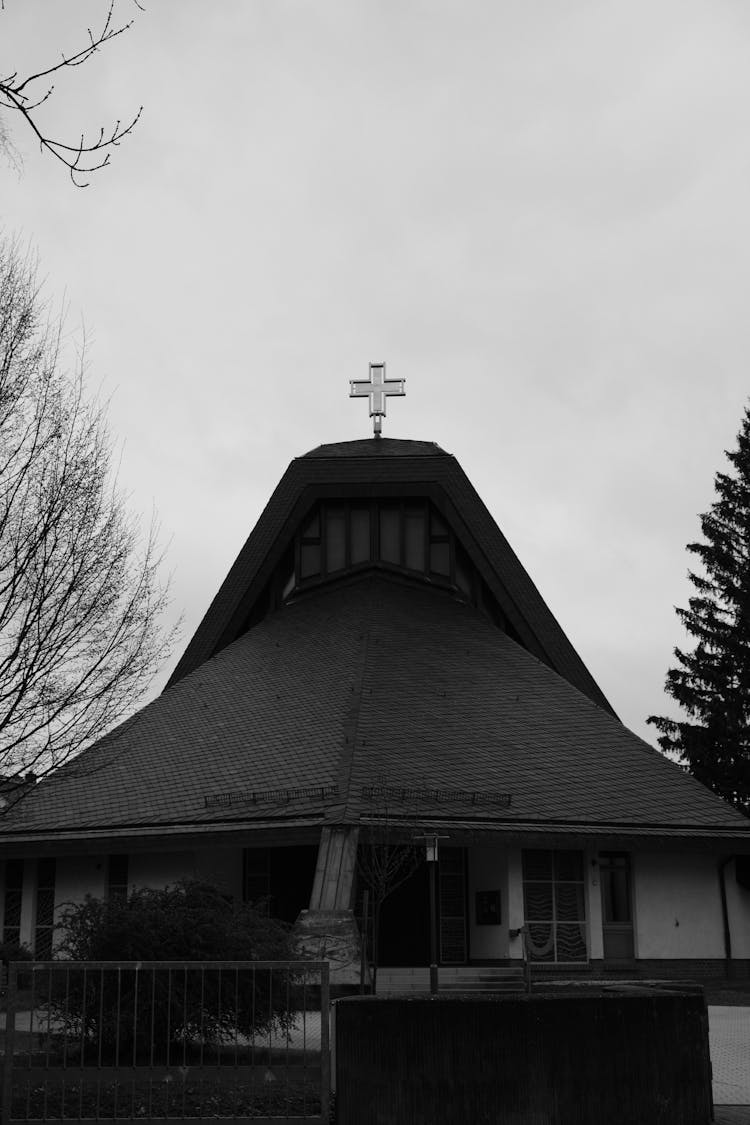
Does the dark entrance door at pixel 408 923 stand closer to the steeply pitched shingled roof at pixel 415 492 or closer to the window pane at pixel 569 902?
the window pane at pixel 569 902

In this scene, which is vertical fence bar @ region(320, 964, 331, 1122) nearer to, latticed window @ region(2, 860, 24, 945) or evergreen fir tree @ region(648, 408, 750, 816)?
latticed window @ region(2, 860, 24, 945)

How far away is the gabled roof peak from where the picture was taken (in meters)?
34.9

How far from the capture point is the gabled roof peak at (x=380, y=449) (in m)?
34.9

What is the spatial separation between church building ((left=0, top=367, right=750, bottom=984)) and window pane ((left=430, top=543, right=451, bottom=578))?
7.09 feet

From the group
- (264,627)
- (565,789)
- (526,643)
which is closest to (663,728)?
(526,643)

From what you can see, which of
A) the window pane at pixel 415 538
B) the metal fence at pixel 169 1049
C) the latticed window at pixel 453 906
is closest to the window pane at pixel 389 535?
the window pane at pixel 415 538

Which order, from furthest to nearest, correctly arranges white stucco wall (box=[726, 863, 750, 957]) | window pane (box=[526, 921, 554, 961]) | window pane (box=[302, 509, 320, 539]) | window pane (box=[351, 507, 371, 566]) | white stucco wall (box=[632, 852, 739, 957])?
window pane (box=[302, 509, 320, 539]), window pane (box=[351, 507, 371, 566]), white stucco wall (box=[726, 863, 750, 957]), white stucco wall (box=[632, 852, 739, 957]), window pane (box=[526, 921, 554, 961])

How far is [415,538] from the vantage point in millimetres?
34688

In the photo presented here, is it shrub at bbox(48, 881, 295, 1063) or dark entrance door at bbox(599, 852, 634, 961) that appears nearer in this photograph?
shrub at bbox(48, 881, 295, 1063)

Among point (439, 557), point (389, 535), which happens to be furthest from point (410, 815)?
point (389, 535)

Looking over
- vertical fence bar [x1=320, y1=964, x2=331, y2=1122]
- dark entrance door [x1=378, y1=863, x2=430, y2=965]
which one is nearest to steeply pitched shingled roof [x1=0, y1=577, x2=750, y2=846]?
dark entrance door [x1=378, y1=863, x2=430, y2=965]

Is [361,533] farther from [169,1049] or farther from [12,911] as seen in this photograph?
[169,1049]

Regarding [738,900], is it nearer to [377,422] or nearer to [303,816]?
[303,816]

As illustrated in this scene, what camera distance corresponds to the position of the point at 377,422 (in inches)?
1494
